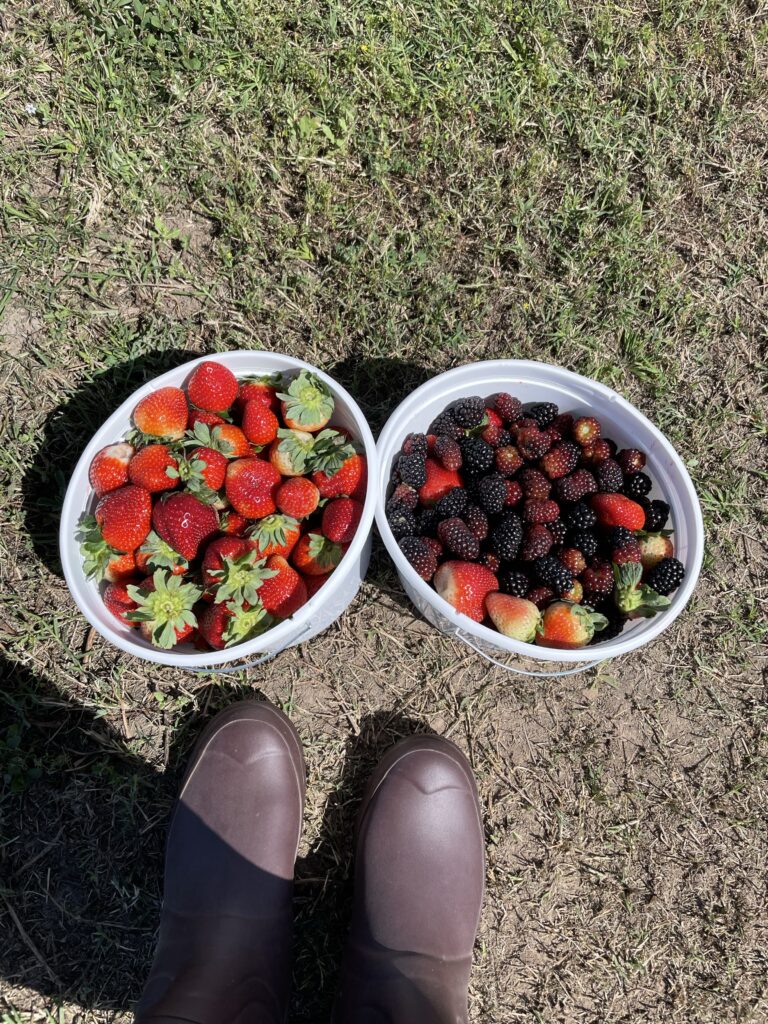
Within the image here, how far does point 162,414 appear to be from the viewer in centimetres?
168

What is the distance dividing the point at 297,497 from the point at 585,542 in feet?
2.26

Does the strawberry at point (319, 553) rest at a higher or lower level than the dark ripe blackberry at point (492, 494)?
lower

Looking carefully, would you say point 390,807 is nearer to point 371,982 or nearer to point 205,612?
point 371,982

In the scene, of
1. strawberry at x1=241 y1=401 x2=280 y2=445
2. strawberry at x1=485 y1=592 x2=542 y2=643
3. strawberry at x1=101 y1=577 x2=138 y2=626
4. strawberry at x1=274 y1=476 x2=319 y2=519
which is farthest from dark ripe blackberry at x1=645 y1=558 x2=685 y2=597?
strawberry at x1=101 y1=577 x2=138 y2=626

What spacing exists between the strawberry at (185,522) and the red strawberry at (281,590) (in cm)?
16

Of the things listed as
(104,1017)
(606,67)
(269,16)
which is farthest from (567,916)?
(269,16)

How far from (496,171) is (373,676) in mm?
1629

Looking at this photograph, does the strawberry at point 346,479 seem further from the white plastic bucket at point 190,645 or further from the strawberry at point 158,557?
the strawberry at point 158,557

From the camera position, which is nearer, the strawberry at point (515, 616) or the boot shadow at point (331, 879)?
the strawberry at point (515, 616)

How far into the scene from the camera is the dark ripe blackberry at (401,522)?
5.59 ft

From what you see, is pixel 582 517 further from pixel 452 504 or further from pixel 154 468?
pixel 154 468

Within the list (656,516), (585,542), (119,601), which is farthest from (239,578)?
(656,516)

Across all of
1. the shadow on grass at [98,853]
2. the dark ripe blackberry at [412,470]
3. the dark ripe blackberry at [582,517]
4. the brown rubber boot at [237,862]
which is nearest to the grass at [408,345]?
the shadow on grass at [98,853]

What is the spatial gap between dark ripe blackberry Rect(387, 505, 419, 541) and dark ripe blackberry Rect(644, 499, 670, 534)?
59 cm
